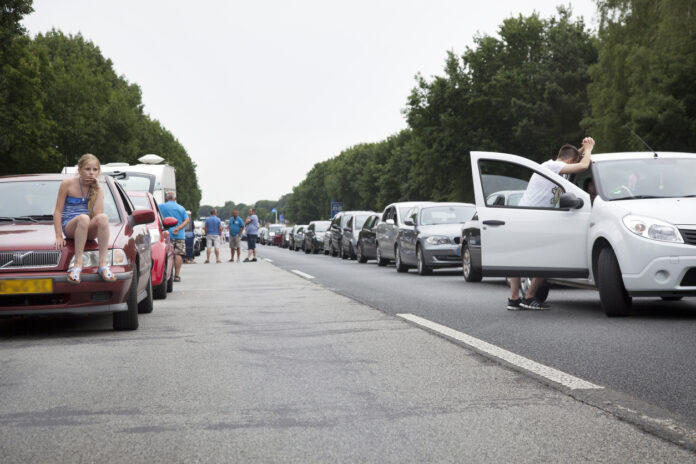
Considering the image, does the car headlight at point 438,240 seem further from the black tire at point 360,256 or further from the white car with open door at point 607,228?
the black tire at point 360,256

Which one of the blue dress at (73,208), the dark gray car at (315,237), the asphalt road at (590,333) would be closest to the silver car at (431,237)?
the asphalt road at (590,333)

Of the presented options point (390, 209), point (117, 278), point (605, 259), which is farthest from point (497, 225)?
point (390, 209)

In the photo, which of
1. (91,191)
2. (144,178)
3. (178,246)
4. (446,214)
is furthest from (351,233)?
(91,191)

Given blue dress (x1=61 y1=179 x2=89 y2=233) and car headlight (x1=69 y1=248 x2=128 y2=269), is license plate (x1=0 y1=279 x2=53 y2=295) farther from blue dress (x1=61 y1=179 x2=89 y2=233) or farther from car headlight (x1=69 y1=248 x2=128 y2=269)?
blue dress (x1=61 y1=179 x2=89 y2=233)

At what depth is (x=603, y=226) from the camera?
9344mm

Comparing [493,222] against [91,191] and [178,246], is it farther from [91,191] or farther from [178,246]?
[178,246]

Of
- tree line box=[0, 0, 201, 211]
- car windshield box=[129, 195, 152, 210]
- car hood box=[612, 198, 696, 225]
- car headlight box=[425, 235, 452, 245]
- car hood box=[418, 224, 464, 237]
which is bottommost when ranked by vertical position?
car headlight box=[425, 235, 452, 245]

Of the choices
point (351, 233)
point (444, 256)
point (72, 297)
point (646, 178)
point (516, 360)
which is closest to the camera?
point (516, 360)

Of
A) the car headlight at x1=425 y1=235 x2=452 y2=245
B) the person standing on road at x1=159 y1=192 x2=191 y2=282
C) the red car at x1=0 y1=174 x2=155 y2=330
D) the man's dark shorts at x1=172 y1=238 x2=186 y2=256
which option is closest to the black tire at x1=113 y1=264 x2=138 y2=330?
the red car at x1=0 y1=174 x2=155 y2=330

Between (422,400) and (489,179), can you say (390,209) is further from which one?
(422,400)

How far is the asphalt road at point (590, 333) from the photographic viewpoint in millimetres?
5527

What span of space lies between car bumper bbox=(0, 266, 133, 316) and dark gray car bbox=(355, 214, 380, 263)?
18.0 metres

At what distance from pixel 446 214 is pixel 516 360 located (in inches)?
539

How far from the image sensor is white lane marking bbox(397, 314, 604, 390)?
220 inches
